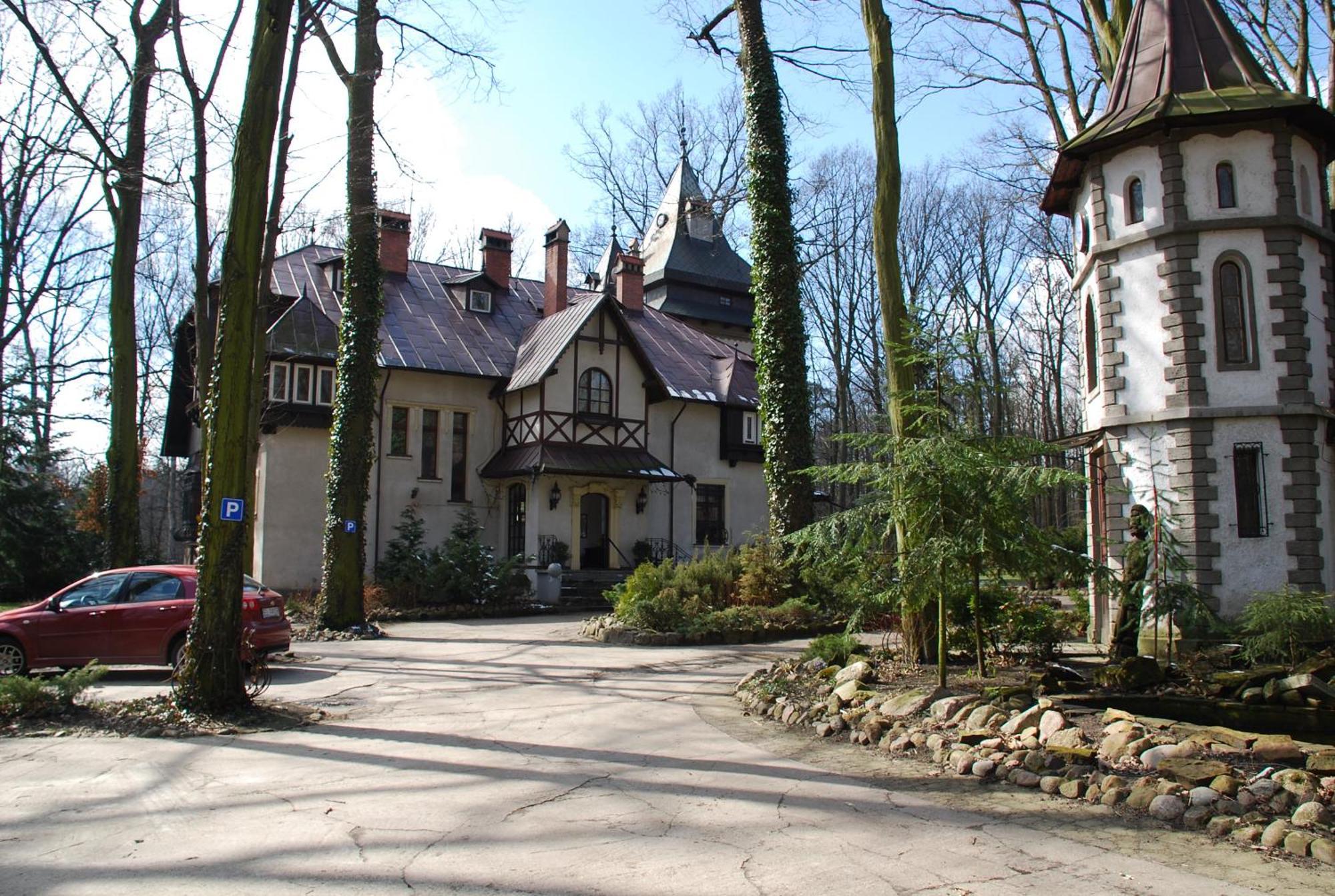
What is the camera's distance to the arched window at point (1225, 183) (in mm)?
15703

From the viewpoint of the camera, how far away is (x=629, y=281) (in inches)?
1383

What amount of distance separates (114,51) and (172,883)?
16.4 m

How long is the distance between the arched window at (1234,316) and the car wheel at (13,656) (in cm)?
1778

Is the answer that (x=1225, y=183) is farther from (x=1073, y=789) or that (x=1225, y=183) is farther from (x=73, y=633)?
(x=73, y=633)

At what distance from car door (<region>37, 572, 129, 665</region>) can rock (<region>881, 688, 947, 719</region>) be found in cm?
988

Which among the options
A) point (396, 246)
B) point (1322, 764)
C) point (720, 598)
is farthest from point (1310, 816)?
point (396, 246)

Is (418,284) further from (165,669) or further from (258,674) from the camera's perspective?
(258,674)

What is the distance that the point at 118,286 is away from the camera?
62.5 feet

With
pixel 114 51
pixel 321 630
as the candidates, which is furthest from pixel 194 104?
pixel 321 630

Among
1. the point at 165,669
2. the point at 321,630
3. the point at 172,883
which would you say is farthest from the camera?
the point at 321,630

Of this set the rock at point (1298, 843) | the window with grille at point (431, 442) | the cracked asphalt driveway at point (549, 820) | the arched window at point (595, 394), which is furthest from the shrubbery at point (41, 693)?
the arched window at point (595, 394)

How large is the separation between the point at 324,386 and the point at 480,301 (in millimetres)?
7293

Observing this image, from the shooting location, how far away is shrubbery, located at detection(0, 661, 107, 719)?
9.29m

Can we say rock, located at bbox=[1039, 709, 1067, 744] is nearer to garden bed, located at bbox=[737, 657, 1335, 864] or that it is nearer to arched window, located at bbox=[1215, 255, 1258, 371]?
garden bed, located at bbox=[737, 657, 1335, 864]
